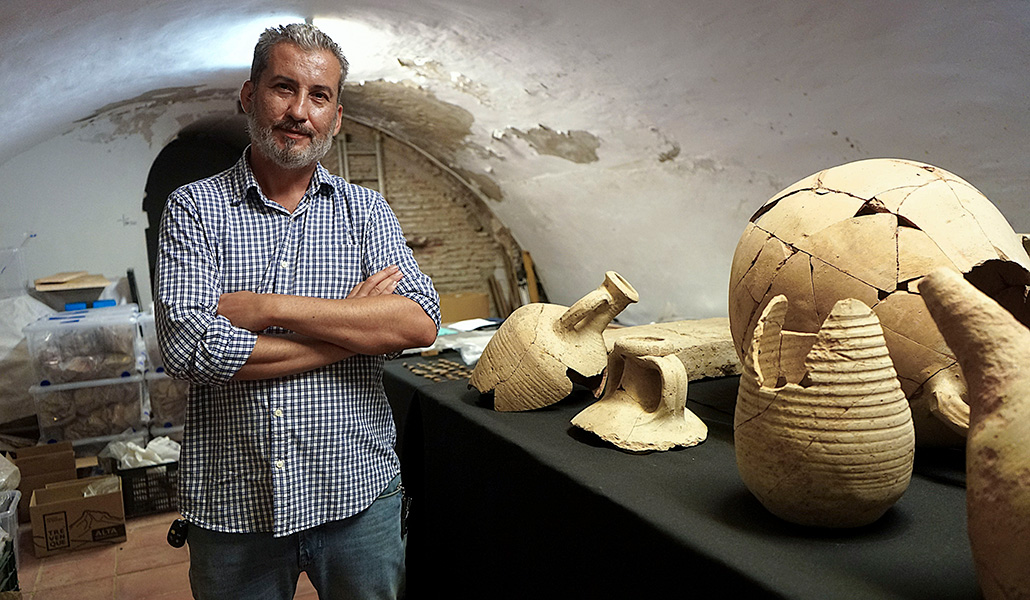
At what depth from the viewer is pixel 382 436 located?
5.94 ft

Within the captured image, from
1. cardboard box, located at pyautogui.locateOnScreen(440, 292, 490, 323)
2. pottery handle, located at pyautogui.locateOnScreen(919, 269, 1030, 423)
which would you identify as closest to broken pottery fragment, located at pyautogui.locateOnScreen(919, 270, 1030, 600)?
pottery handle, located at pyautogui.locateOnScreen(919, 269, 1030, 423)

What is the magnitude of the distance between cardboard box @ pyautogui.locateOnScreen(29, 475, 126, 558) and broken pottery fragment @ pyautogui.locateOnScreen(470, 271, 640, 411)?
8.96ft

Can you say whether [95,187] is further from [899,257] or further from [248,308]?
[899,257]

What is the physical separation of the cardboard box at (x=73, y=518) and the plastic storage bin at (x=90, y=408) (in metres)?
0.60

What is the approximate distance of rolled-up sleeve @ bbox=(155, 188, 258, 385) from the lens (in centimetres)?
158

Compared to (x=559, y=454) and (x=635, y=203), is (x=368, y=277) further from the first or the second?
(x=635, y=203)

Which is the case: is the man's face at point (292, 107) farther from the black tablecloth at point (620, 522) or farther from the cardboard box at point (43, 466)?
the cardboard box at point (43, 466)

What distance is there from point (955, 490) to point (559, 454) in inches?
34.2

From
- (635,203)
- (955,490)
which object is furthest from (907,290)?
(635,203)

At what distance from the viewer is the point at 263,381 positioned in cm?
169

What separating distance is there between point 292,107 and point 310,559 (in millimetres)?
1091

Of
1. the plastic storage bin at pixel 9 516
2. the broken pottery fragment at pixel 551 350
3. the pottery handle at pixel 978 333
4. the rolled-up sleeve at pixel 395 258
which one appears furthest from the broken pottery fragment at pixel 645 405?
the plastic storage bin at pixel 9 516

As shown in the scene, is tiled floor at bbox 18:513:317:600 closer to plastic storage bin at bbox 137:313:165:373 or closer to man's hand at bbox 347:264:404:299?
plastic storage bin at bbox 137:313:165:373

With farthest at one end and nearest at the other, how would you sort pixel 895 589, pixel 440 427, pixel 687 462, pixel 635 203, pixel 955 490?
1. pixel 635 203
2. pixel 440 427
3. pixel 687 462
4. pixel 955 490
5. pixel 895 589
